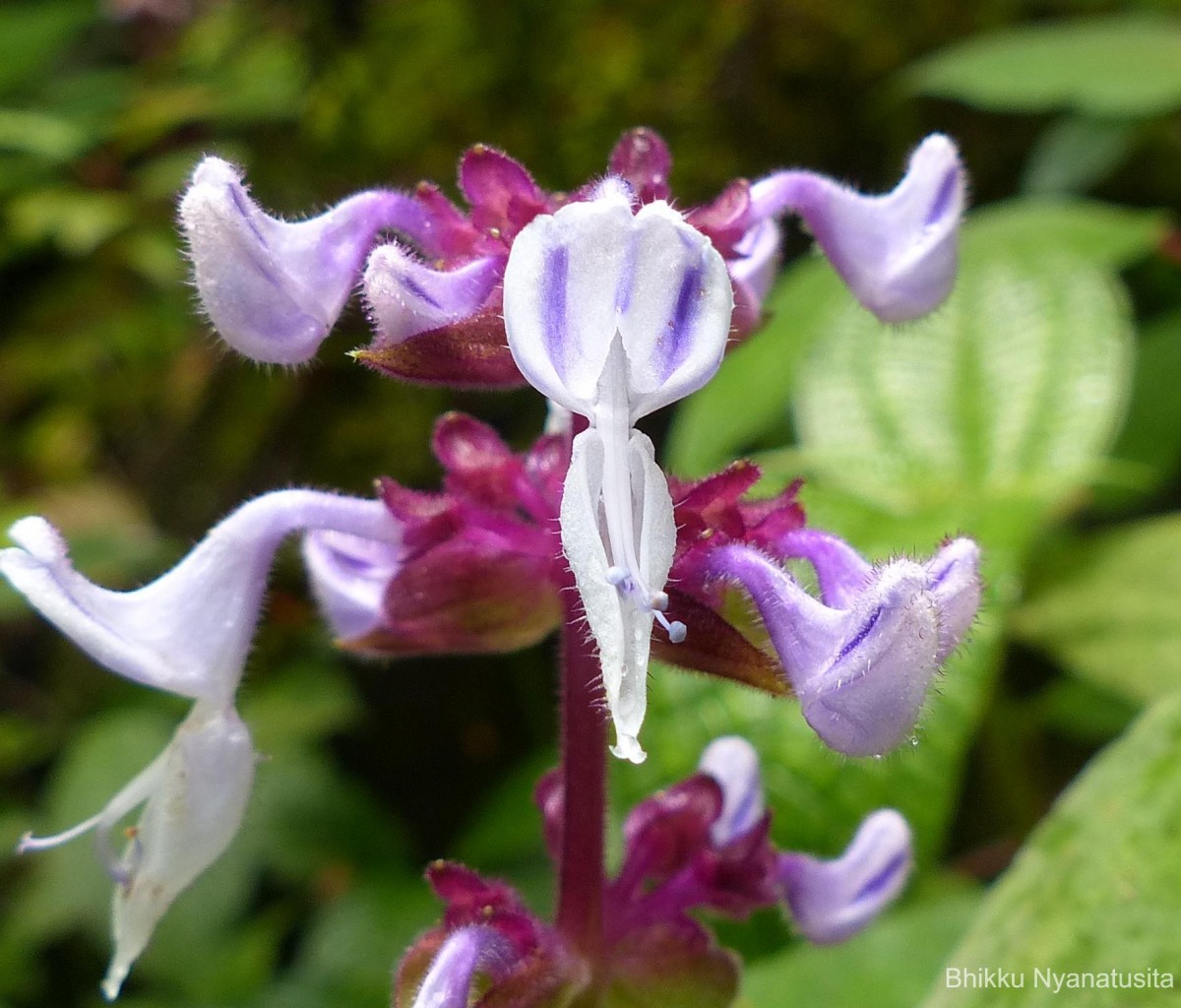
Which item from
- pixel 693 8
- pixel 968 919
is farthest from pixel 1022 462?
pixel 693 8

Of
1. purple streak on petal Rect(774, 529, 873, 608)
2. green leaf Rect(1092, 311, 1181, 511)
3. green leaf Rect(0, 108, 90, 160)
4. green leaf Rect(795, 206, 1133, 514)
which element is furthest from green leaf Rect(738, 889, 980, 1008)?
green leaf Rect(0, 108, 90, 160)

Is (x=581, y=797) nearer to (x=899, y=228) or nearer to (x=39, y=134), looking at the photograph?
(x=899, y=228)

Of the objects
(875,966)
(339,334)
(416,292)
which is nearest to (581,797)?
(416,292)

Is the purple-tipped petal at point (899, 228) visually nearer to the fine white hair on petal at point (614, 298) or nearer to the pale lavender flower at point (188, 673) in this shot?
the fine white hair on petal at point (614, 298)

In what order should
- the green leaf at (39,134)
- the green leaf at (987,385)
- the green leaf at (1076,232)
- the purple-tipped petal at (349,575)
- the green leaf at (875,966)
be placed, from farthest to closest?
1. the green leaf at (39,134)
2. the green leaf at (1076,232)
3. the green leaf at (987,385)
4. the green leaf at (875,966)
5. the purple-tipped petal at (349,575)

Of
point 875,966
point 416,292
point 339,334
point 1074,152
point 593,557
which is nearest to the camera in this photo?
point 593,557

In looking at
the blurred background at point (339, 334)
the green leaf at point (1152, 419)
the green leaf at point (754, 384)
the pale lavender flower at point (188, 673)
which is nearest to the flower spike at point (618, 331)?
the pale lavender flower at point (188, 673)

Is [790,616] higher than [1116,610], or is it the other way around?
[790,616]
